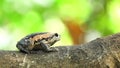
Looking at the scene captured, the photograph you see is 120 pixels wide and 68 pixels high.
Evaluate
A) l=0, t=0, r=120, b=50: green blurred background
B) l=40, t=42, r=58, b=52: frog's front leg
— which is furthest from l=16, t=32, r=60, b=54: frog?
l=0, t=0, r=120, b=50: green blurred background

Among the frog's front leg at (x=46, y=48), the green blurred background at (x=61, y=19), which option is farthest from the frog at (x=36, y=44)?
the green blurred background at (x=61, y=19)

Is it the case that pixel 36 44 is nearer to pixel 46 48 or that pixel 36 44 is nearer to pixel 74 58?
pixel 46 48

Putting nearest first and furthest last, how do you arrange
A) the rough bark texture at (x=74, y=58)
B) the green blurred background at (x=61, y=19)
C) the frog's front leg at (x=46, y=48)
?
the rough bark texture at (x=74, y=58), the frog's front leg at (x=46, y=48), the green blurred background at (x=61, y=19)

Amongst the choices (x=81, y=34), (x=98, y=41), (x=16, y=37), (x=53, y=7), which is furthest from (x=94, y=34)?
(x=98, y=41)

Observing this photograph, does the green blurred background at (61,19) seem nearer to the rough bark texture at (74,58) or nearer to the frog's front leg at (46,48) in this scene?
the frog's front leg at (46,48)

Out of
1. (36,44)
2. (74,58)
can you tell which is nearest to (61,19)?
(36,44)

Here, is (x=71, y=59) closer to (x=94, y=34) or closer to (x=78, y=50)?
(x=78, y=50)

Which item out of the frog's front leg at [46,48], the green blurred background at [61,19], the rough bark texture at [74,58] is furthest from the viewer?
the green blurred background at [61,19]
